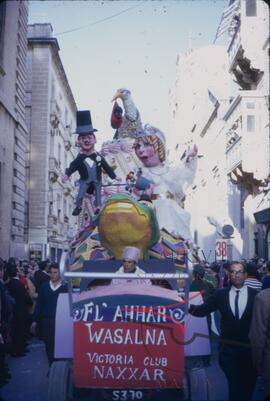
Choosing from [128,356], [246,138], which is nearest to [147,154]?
[128,356]

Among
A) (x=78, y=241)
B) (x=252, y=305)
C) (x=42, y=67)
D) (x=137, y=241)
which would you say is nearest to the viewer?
(x=252, y=305)

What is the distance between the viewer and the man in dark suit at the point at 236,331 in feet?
17.6

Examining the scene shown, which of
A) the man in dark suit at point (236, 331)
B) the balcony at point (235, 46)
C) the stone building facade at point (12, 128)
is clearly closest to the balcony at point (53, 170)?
the stone building facade at point (12, 128)

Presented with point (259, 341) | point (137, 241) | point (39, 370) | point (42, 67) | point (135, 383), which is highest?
point (42, 67)

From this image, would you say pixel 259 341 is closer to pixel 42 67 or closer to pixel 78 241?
pixel 78 241

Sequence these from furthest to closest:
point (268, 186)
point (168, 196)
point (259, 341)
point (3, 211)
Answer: point (268, 186) → point (3, 211) → point (168, 196) → point (259, 341)

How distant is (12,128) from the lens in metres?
21.0

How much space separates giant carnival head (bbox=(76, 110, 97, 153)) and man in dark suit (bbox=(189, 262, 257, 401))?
17.6ft

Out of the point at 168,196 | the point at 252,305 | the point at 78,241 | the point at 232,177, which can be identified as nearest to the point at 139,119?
the point at 168,196

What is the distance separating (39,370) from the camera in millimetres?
8844

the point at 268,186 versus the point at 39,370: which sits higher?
the point at 268,186

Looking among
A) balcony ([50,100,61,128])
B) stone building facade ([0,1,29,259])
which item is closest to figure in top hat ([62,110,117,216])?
stone building facade ([0,1,29,259])

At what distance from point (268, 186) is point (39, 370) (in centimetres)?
1455

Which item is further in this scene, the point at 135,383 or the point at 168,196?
the point at 168,196
